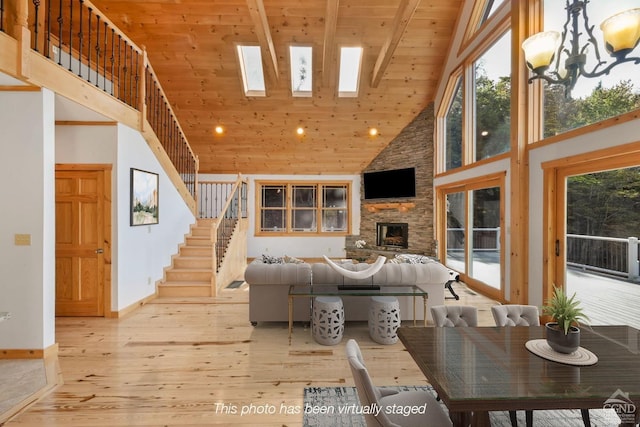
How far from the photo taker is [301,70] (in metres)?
6.26

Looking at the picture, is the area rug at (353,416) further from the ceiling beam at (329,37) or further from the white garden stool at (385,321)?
the ceiling beam at (329,37)

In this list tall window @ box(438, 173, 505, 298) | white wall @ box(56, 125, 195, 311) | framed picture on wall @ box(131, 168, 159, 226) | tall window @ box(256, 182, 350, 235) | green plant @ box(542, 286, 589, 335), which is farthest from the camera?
tall window @ box(256, 182, 350, 235)

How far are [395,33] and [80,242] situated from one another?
550 centimetres

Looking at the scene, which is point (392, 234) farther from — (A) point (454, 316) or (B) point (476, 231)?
(A) point (454, 316)

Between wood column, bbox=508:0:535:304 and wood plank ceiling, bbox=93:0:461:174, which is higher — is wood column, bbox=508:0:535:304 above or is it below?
below

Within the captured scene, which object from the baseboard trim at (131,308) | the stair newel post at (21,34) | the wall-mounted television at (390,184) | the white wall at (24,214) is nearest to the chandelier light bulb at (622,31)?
the stair newel post at (21,34)

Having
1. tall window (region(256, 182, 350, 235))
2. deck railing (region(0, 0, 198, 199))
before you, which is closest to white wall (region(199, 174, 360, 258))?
tall window (region(256, 182, 350, 235))

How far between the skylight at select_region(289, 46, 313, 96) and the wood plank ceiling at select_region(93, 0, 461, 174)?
0.55 ft

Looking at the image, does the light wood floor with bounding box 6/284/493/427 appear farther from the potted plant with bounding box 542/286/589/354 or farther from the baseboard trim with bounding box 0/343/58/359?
the potted plant with bounding box 542/286/589/354

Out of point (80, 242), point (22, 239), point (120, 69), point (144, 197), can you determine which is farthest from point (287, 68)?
point (22, 239)

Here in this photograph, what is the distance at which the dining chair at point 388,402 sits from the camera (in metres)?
1.33

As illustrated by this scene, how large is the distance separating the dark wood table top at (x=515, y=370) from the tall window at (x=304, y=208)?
688 centimetres

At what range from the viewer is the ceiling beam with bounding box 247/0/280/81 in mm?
4242

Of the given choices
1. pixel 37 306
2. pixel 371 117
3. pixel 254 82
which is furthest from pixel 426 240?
pixel 37 306
